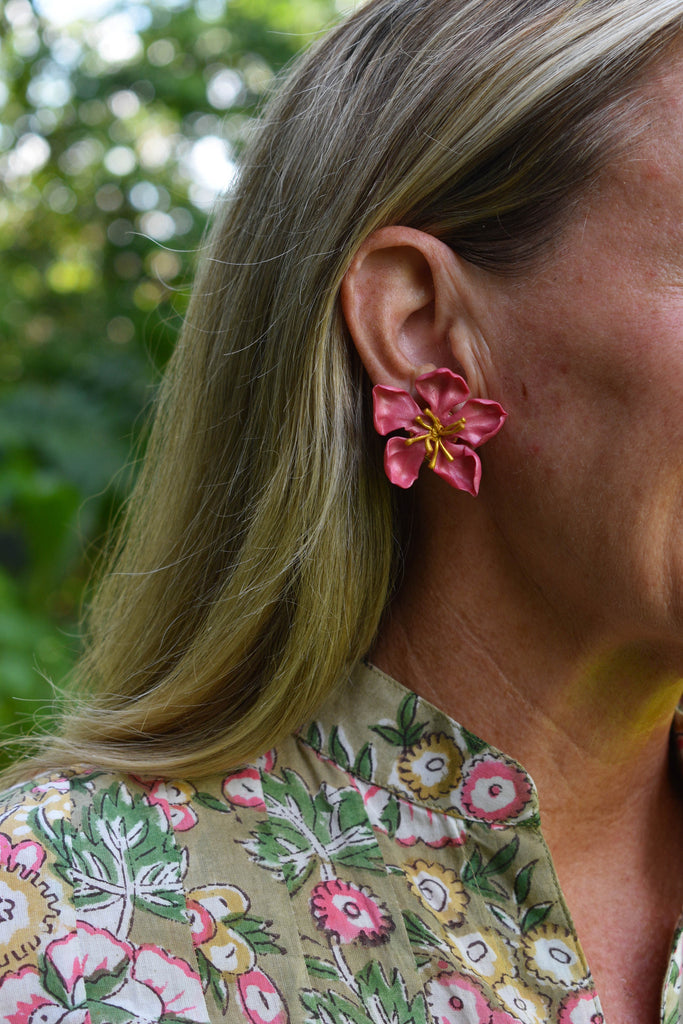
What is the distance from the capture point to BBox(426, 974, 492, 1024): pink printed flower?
130 centimetres

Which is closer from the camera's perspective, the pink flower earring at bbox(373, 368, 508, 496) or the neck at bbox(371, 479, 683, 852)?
the pink flower earring at bbox(373, 368, 508, 496)

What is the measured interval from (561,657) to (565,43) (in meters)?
0.86

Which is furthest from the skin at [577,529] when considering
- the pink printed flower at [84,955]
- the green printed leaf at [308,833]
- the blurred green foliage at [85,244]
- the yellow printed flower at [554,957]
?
the blurred green foliage at [85,244]

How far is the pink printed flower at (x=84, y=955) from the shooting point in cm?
124

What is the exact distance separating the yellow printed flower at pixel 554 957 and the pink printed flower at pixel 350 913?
199 mm

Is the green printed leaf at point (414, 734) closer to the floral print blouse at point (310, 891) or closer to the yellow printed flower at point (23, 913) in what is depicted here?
the floral print blouse at point (310, 891)

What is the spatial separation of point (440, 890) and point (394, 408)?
0.67 metres

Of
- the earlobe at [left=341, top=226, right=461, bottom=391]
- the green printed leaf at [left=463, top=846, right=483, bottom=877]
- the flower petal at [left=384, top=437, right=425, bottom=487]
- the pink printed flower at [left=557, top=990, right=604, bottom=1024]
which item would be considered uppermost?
the earlobe at [left=341, top=226, right=461, bottom=391]

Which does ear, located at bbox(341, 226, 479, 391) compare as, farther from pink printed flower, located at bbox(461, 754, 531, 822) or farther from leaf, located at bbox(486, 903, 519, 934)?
leaf, located at bbox(486, 903, 519, 934)

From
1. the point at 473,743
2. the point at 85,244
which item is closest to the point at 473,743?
the point at 473,743

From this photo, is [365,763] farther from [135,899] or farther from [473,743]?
[135,899]

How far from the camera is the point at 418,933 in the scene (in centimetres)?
137

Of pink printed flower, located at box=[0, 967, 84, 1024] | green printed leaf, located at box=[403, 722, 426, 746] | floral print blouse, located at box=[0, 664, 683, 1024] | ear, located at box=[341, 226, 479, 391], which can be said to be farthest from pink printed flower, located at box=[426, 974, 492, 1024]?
ear, located at box=[341, 226, 479, 391]

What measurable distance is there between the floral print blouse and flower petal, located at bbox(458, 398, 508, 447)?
1.33 ft
